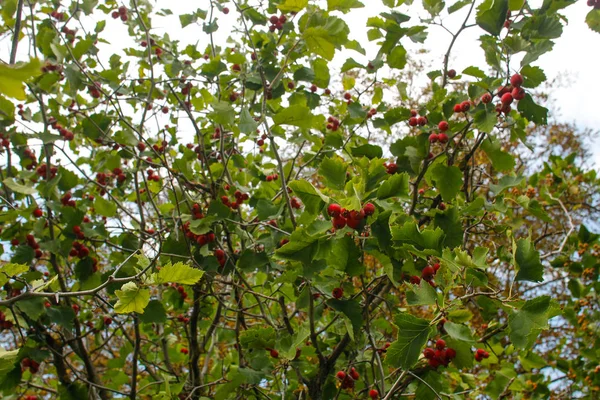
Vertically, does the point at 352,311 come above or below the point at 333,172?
below

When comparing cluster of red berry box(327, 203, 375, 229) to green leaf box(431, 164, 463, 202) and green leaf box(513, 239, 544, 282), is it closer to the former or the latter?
green leaf box(513, 239, 544, 282)

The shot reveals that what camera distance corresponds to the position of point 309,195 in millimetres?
1912

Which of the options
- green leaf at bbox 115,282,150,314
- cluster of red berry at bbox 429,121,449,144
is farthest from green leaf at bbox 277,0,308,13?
green leaf at bbox 115,282,150,314

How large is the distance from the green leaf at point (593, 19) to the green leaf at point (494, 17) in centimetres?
51

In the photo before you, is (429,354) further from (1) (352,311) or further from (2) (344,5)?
(2) (344,5)

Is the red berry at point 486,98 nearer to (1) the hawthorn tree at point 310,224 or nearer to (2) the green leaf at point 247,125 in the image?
(1) the hawthorn tree at point 310,224

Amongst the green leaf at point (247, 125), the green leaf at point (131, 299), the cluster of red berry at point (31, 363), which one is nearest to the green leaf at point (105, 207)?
the cluster of red berry at point (31, 363)

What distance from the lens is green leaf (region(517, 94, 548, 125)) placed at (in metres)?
2.29

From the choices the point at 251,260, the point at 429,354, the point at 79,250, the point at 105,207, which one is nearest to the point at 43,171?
the point at 105,207

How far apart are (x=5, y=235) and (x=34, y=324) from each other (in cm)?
64

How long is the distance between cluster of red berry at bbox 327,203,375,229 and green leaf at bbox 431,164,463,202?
27.9 inches

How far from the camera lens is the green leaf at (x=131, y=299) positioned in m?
1.58

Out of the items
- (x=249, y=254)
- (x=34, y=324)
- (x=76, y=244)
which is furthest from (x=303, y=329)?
(x=34, y=324)

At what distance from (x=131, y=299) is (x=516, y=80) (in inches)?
76.9
